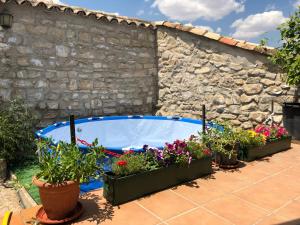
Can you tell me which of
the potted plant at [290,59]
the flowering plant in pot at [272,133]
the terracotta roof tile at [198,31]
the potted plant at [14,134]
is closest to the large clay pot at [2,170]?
the potted plant at [14,134]

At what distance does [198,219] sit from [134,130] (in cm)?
440

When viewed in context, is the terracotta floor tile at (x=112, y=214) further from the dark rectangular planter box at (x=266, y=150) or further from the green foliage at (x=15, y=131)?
the green foliage at (x=15, y=131)

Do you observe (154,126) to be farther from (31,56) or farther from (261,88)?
(31,56)

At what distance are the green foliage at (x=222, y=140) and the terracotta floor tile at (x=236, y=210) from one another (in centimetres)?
105

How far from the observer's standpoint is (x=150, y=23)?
7.80 m

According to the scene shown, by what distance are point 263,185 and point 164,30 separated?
5422 mm

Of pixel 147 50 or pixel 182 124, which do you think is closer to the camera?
pixel 182 124

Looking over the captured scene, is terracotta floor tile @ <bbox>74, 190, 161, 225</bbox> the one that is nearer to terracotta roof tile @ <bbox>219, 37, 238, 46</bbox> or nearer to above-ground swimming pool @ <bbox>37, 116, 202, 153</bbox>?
above-ground swimming pool @ <bbox>37, 116, 202, 153</bbox>

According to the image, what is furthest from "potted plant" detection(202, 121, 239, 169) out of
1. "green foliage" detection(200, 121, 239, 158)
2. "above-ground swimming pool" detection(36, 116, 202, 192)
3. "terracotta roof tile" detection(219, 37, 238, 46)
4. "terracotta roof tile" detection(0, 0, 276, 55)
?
"terracotta roof tile" detection(219, 37, 238, 46)

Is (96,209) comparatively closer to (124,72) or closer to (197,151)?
(197,151)

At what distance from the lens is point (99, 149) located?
9.66 ft

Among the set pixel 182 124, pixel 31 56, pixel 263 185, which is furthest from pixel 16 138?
pixel 263 185

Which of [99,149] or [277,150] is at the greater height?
[99,149]

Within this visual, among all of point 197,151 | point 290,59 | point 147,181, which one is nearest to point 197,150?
point 197,151
